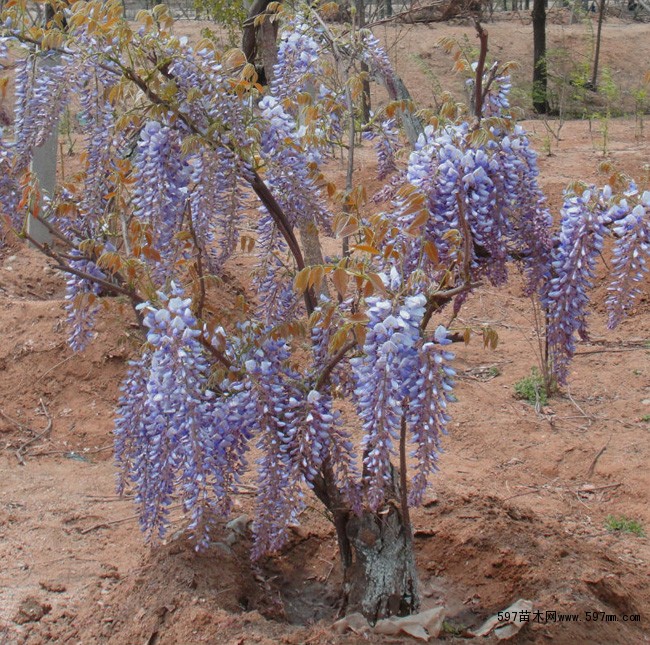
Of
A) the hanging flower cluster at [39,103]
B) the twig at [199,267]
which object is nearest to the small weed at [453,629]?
the twig at [199,267]

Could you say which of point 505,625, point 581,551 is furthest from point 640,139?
point 505,625

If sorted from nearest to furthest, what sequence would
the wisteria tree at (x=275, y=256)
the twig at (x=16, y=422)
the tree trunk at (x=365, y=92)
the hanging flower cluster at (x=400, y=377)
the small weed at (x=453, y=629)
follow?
1. the hanging flower cluster at (x=400, y=377)
2. the wisteria tree at (x=275, y=256)
3. the small weed at (x=453, y=629)
4. the twig at (x=16, y=422)
5. the tree trunk at (x=365, y=92)

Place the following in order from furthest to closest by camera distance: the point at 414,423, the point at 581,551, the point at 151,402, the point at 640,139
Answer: the point at 640,139, the point at 581,551, the point at 151,402, the point at 414,423

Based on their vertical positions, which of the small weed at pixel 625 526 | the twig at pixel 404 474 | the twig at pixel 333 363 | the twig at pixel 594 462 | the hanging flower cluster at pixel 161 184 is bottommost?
the small weed at pixel 625 526

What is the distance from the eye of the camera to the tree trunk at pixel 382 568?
310 centimetres

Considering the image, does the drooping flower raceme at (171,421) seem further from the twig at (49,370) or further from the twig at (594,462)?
the twig at (49,370)

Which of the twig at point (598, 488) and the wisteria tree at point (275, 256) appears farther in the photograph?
the twig at point (598, 488)

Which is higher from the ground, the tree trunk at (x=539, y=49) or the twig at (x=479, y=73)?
the tree trunk at (x=539, y=49)

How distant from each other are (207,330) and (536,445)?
9.72ft

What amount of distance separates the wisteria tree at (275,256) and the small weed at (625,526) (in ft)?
4.98

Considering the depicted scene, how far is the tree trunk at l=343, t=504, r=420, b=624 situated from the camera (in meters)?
3.10

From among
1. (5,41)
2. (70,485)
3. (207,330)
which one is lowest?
(70,485)

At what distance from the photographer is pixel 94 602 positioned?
3.36 metres

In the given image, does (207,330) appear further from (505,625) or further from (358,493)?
(505,625)
